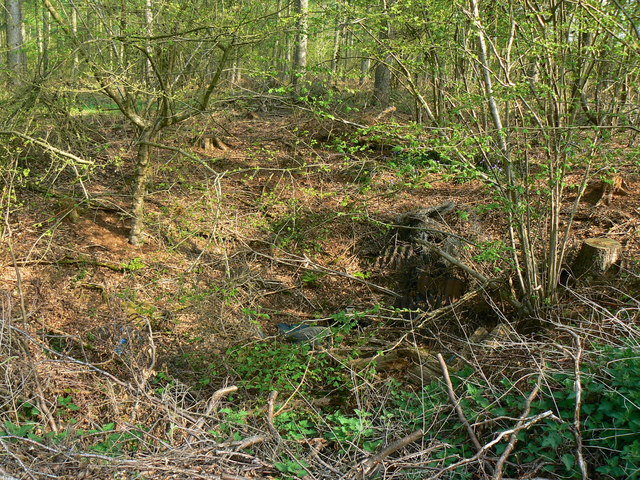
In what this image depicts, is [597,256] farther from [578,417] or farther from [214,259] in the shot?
[214,259]

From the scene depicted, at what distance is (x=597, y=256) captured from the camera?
19.0 feet

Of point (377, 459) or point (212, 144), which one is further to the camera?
point (212, 144)

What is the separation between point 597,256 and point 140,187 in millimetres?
6386

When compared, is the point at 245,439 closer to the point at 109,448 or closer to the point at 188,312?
the point at 109,448

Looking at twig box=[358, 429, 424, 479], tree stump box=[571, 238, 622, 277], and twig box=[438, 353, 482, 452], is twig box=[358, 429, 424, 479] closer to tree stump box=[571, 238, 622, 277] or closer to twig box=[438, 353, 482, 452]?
twig box=[438, 353, 482, 452]

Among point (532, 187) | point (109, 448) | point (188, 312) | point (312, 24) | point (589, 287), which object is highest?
point (312, 24)

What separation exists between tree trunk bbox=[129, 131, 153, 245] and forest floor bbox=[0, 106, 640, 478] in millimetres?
221

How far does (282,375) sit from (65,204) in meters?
5.66

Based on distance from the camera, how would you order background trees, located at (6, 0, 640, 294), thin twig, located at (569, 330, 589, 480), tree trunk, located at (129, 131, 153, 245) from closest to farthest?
thin twig, located at (569, 330, 589, 480) → background trees, located at (6, 0, 640, 294) → tree trunk, located at (129, 131, 153, 245)

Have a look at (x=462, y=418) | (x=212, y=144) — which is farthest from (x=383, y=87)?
(x=462, y=418)

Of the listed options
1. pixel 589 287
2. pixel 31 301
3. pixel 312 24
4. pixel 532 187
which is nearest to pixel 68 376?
pixel 31 301

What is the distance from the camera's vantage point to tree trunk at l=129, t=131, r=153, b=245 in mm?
8250

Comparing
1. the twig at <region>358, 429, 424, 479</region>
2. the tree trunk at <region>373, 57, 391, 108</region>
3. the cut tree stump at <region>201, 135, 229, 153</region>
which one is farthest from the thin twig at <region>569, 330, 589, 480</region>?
the tree trunk at <region>373, 57, 391, 108</region>

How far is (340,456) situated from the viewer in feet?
12.4
